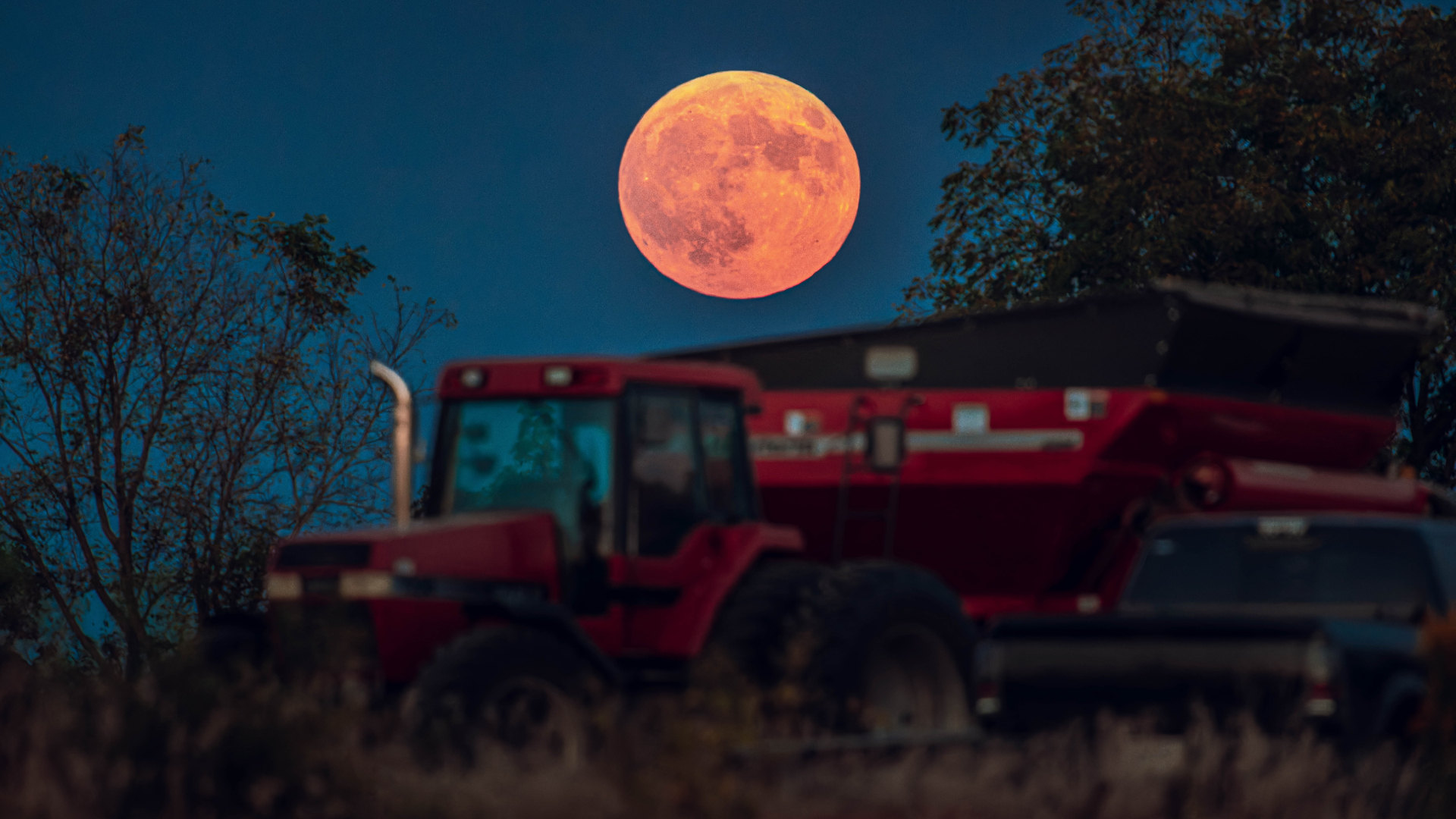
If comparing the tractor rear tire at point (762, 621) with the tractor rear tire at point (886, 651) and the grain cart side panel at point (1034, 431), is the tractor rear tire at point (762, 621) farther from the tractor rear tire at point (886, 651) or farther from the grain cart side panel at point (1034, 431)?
the grain cart side panel at point (1034, 431)

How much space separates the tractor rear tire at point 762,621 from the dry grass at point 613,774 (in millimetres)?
1139

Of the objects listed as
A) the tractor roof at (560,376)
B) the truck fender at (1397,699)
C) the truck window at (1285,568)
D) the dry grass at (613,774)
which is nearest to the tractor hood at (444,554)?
the tractor roof at (560,376)

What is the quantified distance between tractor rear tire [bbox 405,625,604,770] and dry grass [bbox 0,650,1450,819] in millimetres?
282

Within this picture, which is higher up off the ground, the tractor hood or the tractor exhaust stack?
the tractor exhaust stack

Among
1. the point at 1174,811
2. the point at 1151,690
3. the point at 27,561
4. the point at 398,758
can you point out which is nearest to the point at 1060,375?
the point at 1151,690

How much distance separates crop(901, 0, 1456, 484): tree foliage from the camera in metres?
29.9

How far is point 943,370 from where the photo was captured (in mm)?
14539

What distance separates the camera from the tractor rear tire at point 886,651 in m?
11.4

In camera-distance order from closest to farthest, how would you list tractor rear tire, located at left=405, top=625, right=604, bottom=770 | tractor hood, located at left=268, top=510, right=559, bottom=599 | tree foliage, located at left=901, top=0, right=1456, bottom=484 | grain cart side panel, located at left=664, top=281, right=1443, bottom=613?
tractor rear tire, located at left=405, top=625, right=604, bottom=770 → tractor hood, located at left=268, top=510, right=559, bottom=599 → grain cart side panel, located at left=664, top=281, right=1443, bottom=613 → tree foliage, located at left=901, top=0, right=1456, bottom=484

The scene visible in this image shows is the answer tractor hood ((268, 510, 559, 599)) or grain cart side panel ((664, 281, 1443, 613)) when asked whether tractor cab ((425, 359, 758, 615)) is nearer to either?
tractor hood ((268, 510, 559, 599))

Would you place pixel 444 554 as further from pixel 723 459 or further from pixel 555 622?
pixel 723 459

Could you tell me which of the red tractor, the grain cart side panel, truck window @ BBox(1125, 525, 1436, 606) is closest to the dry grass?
the red tractor

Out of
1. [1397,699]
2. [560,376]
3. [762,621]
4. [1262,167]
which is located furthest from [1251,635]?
[1262,167]

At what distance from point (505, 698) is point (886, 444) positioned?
142 inches
